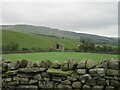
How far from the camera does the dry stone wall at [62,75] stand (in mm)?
5000

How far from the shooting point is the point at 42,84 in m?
5.54

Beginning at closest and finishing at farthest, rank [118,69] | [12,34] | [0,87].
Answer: [118,69] < [0,87] < [12,34]

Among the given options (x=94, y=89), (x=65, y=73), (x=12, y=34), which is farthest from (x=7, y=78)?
(x=12, y=34)

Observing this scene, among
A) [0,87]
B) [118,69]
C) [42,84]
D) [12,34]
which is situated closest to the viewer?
[118,69]

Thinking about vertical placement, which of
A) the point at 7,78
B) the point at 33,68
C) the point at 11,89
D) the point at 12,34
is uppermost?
Result: the point at 12,34

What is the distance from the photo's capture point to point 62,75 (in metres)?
5.32

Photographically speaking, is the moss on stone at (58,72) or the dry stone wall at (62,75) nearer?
the dry stone wall at (62,75)

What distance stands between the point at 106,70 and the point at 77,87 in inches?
47.2

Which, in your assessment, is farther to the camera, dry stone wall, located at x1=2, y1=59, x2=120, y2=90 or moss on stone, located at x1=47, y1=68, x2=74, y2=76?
moss on stone, located at x1=47, y1=68, x2=74, y2=76

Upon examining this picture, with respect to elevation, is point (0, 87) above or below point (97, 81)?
below

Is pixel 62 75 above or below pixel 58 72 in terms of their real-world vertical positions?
below

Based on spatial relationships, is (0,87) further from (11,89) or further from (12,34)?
(12,34)

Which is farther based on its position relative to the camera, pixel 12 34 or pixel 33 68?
pixel 12 34

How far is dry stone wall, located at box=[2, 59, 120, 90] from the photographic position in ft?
16.4
